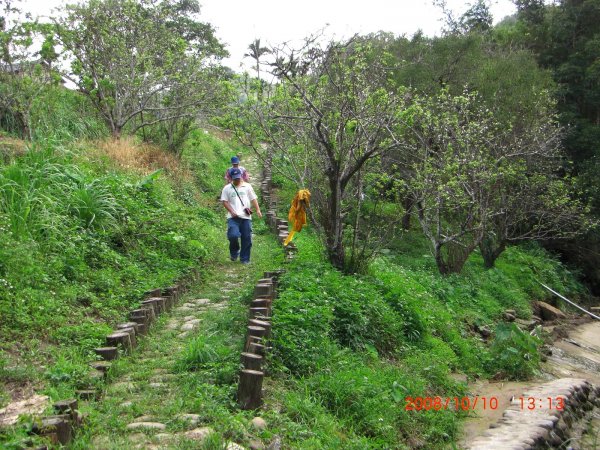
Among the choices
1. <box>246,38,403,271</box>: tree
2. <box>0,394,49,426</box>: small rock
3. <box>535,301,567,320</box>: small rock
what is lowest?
<box>535,301,567,320</box>: small rock

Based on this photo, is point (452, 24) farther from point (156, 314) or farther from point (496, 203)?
point (156, 314)

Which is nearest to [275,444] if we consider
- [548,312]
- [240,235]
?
[240,235]

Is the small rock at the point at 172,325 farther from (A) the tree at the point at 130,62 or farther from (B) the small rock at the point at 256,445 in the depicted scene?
(A) the tree at the point at 130,62

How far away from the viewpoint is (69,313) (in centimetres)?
640

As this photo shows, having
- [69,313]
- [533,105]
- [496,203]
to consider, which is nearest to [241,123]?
[69,313]

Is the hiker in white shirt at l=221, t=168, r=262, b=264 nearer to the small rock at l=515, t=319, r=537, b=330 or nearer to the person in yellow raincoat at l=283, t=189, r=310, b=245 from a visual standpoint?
the person in yellow raincoat at l=283, t=189, r=310, b=245

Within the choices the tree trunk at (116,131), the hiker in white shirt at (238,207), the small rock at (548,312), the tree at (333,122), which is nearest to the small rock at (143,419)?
the tree at (333,122)

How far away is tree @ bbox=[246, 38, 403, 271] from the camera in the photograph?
8750mm

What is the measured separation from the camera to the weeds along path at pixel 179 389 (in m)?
4.35

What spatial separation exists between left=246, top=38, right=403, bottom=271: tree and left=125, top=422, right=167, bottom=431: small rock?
16.0 ft

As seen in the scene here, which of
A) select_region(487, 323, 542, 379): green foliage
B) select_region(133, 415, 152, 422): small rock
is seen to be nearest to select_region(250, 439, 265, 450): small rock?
select_region(133, 415, 152, 422): small rock

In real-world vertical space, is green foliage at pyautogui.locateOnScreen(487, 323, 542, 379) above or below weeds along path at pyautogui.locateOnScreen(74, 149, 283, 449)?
below

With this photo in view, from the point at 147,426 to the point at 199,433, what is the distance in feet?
1.34

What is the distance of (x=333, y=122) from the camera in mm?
9664
